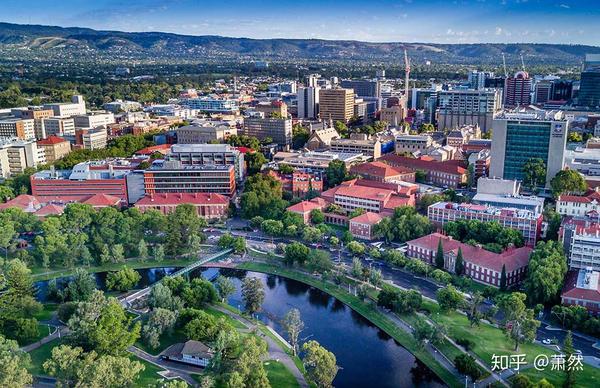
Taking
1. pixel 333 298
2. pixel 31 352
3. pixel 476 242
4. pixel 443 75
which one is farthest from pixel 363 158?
pixel 443 75

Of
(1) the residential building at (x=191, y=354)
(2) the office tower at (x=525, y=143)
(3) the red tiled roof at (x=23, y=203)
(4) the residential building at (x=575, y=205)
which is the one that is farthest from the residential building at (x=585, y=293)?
(3) the red tiled roof at (x=23, y=203)

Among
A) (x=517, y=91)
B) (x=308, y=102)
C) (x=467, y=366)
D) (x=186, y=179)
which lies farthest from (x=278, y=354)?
(x=517, y=91)

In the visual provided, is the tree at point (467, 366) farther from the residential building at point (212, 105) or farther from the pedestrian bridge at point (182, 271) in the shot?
the residential building at point (212, 105)

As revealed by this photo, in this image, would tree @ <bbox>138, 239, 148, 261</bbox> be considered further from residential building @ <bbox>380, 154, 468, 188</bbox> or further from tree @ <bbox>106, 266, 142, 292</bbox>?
residential building @ <bbox>380, 154, 468, 188</bbox>

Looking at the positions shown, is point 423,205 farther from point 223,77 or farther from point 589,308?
point 223,77

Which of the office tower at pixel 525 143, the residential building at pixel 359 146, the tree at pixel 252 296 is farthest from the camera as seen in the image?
the residential building at pixel 359 146

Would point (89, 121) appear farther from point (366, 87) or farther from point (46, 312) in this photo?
point (366, 87)
